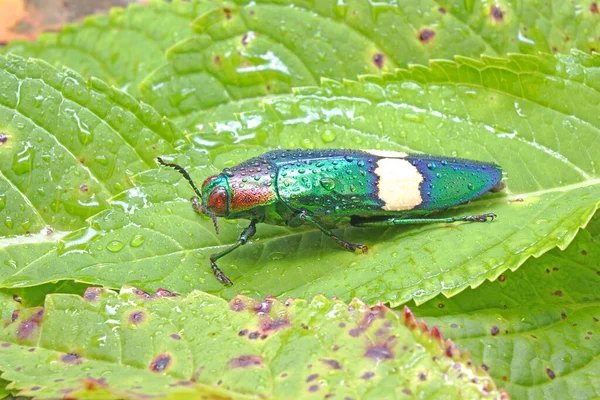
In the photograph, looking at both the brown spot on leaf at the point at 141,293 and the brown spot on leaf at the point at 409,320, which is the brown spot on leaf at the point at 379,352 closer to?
the brown spot on leaf at the point at 409,320

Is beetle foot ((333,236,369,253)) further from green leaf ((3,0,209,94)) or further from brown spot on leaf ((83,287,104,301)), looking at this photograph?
green leaf ((3,0,209,94))

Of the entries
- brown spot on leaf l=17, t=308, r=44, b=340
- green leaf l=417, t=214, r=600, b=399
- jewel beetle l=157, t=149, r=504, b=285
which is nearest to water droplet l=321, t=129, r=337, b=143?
jewel beetle l=157, t=149, r=504, b=285

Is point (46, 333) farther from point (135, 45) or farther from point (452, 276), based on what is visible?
point (135, 45)

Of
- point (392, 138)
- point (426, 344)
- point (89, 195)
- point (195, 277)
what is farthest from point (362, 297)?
point (89, 195)

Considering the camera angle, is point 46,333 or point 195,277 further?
point 195,277

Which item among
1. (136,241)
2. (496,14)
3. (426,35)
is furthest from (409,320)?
(496,14)

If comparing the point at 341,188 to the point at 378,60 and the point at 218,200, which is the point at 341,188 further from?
the point at 378,60
